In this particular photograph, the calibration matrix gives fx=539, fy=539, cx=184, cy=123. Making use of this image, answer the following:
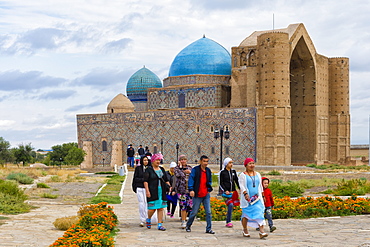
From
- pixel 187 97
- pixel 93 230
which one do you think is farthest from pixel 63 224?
pixel 187 97

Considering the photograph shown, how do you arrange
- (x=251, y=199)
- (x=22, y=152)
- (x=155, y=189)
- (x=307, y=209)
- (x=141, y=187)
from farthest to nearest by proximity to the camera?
1. (x=22, y=152)
2. (x=307, y=209)
3. (x=141, y=187)
4. (x=155, y=189)
5. (x=251, y=199)

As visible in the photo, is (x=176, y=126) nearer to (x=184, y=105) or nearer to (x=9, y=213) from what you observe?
(x=184, y=105)

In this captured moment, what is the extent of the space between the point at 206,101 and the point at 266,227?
119 ft

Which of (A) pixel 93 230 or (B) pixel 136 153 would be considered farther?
(B) pixel 136 153

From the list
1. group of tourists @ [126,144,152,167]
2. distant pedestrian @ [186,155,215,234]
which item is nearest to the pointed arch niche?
group of tourists @ [126,144,152,167]

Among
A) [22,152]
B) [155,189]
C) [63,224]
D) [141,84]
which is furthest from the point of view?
[141,84]

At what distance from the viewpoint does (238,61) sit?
44594 mm

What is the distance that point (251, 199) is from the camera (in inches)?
330

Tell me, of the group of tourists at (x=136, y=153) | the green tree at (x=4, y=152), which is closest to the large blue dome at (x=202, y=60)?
the group of tourists at (x=136, y=153)

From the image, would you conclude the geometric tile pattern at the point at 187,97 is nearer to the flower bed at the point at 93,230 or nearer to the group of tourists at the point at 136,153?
the group of tourists at the point at 136,153

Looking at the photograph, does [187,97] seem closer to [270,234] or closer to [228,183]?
[228,183]

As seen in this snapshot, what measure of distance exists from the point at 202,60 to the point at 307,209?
122ft

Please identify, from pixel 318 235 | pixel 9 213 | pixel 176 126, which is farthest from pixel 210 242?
pixel 176 126

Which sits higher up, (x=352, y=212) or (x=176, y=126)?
(x=176, y=126)
